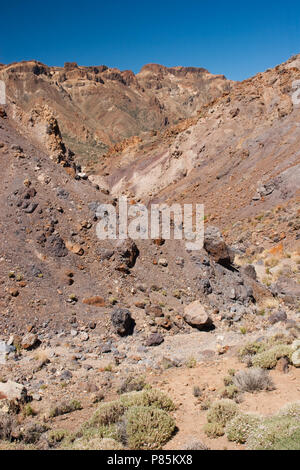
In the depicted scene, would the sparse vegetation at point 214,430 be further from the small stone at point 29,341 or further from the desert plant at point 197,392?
the small stone at point 29,341

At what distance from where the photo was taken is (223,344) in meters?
9.50

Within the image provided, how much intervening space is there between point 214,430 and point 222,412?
466 millimetres

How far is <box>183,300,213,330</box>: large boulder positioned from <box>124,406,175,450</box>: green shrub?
442 cm

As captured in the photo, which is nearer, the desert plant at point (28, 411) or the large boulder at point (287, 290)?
the desert plant at point (28, 411)

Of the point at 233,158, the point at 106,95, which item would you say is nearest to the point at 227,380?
the point at 233,158

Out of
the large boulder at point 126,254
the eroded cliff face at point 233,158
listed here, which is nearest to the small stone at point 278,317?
the large boulder at point 126,254

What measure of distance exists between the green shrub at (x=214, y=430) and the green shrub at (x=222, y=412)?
13cm

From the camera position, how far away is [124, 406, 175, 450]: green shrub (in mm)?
5223

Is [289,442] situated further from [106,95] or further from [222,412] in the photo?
[106,95]

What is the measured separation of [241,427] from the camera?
5.19 meters

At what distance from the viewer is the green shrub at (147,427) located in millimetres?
5223

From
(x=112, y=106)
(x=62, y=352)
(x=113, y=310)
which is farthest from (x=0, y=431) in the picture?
(x=112, y=106)

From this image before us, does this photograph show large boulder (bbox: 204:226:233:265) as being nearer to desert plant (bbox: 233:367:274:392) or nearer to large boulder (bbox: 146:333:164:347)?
large boulder (bbox: 146:333:164:347)
